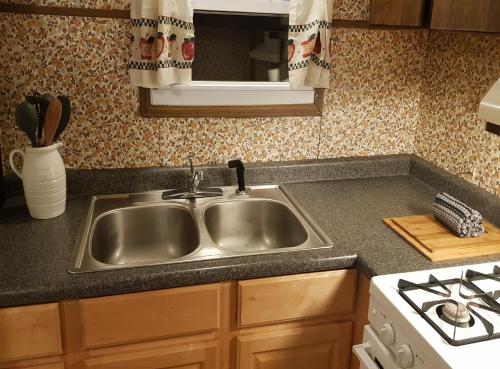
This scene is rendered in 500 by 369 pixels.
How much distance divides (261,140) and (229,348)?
0.86 meters

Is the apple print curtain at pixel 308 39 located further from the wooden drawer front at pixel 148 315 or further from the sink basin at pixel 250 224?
the wooden drawer front at pixel 148 315

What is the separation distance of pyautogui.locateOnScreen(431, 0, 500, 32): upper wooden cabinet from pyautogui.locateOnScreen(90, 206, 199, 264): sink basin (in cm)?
105

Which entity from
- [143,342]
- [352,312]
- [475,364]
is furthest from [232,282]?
[475,364]

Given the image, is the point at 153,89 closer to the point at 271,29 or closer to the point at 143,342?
the point at 271,29

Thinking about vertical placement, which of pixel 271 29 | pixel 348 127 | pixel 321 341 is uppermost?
pixel 271 29

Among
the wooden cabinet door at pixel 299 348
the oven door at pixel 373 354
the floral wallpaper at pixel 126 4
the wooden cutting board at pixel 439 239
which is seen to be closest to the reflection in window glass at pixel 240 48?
the floral wallpaper at pixel 126 4

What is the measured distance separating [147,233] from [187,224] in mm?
162

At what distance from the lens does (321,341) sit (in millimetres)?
1506

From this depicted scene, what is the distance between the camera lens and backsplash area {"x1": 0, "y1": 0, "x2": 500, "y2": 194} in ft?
5.45

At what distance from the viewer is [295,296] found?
1414 mm

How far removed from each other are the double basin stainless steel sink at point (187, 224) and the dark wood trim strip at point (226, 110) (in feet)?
0.99

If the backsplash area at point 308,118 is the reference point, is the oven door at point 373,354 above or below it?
below

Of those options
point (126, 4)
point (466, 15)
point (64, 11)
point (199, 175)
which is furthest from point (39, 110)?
point (466, 15)

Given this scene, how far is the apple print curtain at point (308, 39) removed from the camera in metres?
1.76
